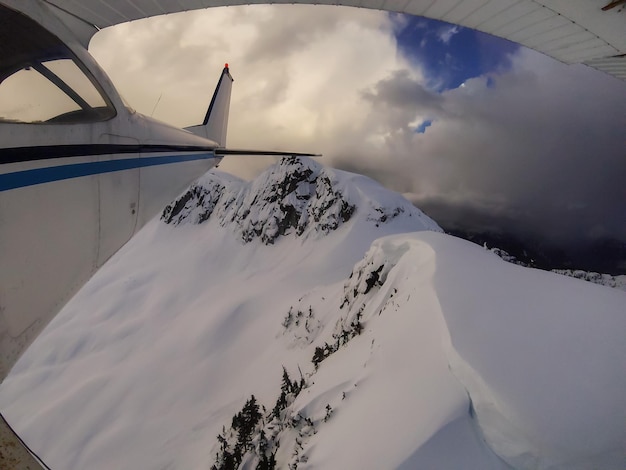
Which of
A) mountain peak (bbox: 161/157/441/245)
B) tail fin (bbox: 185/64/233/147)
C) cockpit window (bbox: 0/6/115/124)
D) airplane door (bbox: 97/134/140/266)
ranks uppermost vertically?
tail fin (bbox: 185/64/233/147)

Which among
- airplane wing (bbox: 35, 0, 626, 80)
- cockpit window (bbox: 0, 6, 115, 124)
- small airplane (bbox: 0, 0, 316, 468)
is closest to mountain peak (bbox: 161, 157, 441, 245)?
airplane wing (bbox: 35, 0, 626, 80)

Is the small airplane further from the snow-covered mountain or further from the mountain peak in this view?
the mountain peak

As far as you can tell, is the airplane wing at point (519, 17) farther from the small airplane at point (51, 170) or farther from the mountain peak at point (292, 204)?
the mountain peak at point (292, 204)

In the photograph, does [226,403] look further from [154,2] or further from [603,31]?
[603,31]

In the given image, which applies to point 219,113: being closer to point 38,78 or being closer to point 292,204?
point 38,78

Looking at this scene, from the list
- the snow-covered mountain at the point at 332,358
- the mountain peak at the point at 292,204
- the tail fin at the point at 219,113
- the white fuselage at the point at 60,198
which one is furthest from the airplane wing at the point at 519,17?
the mountain peak at the point at 292,204
